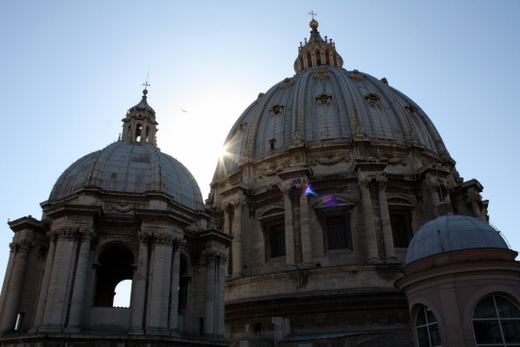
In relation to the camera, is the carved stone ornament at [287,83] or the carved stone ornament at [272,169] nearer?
the carved stone ornament at [272,169]

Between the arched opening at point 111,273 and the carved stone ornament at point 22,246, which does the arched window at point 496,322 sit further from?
the carved stone ornament at point 22,246

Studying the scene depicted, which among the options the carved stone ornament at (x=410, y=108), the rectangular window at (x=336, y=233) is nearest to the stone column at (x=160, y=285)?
the rectangular window at (x=336, y=233)

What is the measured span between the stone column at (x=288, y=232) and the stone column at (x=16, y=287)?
1669cm

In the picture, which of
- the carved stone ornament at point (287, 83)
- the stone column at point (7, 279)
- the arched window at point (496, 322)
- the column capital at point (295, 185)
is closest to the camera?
the arched window at point (496, 322)

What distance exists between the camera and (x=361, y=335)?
25828 millimetres

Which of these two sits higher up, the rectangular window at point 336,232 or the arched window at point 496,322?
the rectangular window at point 336,232

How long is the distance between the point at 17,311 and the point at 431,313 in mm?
19355

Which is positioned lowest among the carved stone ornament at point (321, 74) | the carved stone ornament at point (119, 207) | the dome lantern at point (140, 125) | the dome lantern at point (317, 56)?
Result: the carved stone ornament at point (119, 207)

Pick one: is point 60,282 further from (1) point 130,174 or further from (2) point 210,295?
(2) point 210,295

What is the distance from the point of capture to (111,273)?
26406mm

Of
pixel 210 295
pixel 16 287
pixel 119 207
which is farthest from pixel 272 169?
pixel 16 287

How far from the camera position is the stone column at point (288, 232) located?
32344mm

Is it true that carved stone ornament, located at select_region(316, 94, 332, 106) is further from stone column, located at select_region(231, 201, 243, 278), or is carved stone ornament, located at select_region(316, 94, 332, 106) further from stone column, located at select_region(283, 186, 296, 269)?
stone column, located at select_region(231, 201, 243, 278)

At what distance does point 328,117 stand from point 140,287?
2462cm
